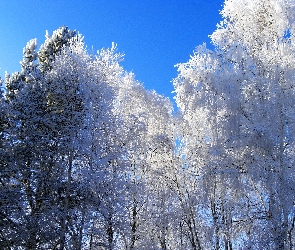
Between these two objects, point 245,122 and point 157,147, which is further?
point 157,147

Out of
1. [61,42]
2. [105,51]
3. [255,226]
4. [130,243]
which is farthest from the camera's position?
[61,42]

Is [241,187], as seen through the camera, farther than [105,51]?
No

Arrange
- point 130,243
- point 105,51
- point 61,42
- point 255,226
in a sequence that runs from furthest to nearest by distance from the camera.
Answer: point 61,42
point 105,51
point 130,243
point 255,226

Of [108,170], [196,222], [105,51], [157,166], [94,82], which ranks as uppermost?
[105,51]

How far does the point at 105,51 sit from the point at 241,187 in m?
7.51

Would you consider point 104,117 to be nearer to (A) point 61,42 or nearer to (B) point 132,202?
(B) point 132,202

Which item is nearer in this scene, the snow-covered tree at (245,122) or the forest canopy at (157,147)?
the forest canopy at (157,147)

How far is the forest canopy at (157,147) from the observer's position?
40.5 feet

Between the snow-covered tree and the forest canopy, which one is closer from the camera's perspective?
the forest canopy

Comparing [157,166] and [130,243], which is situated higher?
[157,166]

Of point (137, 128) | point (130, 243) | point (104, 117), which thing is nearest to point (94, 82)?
point (104, 117)

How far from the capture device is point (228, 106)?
14.4 m

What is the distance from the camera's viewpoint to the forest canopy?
1234 centimetres

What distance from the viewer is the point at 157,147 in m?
15.9
